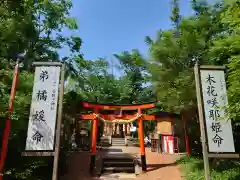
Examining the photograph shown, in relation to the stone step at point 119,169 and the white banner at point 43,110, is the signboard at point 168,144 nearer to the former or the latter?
the stone step at point 119,169

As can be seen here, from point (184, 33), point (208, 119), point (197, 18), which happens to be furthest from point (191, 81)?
point (208, 119)

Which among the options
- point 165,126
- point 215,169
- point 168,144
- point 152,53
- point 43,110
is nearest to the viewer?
point 43,110

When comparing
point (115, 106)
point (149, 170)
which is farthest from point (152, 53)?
point (149, 170)

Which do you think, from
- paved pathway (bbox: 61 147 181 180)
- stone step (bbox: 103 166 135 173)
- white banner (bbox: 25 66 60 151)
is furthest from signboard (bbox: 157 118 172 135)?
white banner (bbox: 25 66 60 151)

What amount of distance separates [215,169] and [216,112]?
4.55m

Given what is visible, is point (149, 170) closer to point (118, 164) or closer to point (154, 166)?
A: point (154, 166)

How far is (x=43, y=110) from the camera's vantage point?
6.24 metres

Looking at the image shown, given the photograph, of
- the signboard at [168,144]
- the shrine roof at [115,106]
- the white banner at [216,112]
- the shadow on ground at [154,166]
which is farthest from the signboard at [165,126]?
the white banner at [216,112]

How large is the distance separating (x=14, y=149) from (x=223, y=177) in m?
7.36

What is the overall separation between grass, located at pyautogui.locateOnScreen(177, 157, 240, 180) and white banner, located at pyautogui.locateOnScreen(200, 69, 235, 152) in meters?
2.97

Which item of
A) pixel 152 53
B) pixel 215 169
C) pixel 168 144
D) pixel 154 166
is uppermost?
pixel 152 53

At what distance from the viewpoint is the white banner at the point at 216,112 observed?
→ 238 inches

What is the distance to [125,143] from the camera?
21781 millimetres

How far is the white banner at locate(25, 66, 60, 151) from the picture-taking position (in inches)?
235
